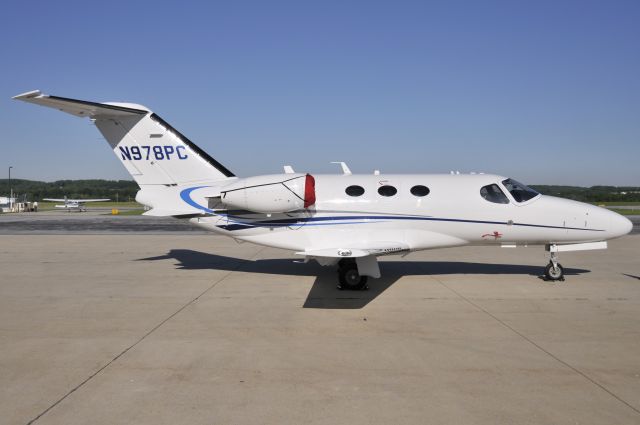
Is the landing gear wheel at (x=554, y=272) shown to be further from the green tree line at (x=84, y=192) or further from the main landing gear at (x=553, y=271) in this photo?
the green tree line at (x=84, y=192)

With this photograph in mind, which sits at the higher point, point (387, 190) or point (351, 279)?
point (387, 190)

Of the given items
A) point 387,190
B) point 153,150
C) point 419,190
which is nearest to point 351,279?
point 387,190

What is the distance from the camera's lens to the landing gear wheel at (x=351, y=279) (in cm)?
970

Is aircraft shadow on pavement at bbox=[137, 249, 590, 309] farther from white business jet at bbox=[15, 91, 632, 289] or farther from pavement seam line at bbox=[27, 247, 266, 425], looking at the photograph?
pavement seam line at bbox=[27, 247, 266, 425]

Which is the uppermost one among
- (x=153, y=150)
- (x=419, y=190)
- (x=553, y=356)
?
(x=153, y=150)

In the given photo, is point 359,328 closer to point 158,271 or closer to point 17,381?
point 17,381

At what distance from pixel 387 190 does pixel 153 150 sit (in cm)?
559

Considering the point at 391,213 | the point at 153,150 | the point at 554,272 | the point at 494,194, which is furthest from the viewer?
the point at 153,150

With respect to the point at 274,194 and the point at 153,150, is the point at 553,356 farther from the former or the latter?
the point at 153,150

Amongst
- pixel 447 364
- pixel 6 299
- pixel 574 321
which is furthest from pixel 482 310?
pixel 6 299

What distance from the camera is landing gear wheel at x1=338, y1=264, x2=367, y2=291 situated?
9.70 metres

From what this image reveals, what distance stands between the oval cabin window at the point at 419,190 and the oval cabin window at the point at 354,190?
114cm

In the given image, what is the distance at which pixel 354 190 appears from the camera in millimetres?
10398

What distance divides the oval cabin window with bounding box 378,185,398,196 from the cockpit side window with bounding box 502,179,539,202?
2.51m
